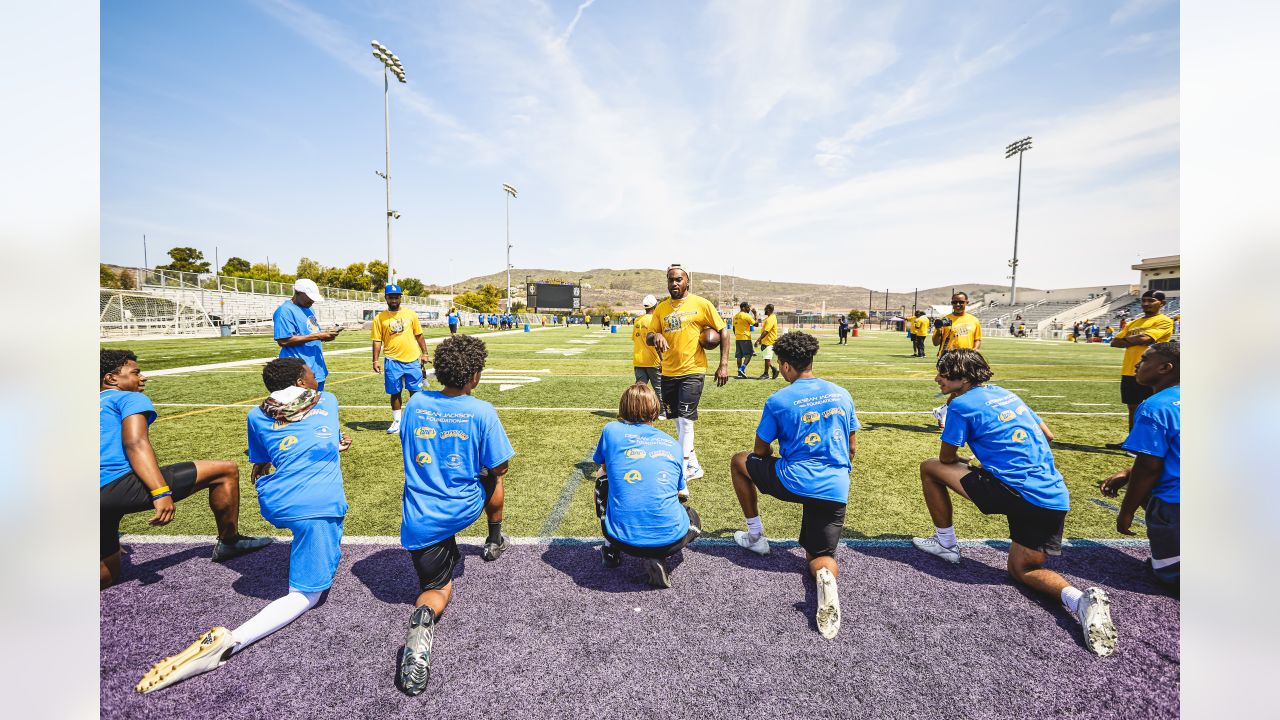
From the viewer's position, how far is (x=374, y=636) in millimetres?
2727

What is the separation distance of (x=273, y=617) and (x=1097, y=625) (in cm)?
424

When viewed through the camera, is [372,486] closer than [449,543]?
No

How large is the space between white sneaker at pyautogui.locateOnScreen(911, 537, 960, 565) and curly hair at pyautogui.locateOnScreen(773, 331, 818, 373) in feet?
5.11

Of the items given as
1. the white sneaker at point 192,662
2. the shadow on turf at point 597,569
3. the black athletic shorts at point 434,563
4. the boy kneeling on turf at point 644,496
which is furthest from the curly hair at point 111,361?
the boy kneeling on turf at point 644,496

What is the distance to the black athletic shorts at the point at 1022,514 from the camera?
9.98 ft

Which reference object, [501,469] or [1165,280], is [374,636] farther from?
[1165,280]

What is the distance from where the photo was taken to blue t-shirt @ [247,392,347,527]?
9.27 ft

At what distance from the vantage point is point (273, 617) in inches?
105

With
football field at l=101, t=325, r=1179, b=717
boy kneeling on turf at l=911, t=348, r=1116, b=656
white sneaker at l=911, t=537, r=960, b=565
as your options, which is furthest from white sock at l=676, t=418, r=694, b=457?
boy kneeling on turf at l=911, t=348, r=1116, b=656

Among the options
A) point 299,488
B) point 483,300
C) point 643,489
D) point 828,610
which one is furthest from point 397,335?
point 483,300

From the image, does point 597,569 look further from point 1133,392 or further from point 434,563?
point 1133,392

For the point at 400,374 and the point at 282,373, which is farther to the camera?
A: the point at 400,374
